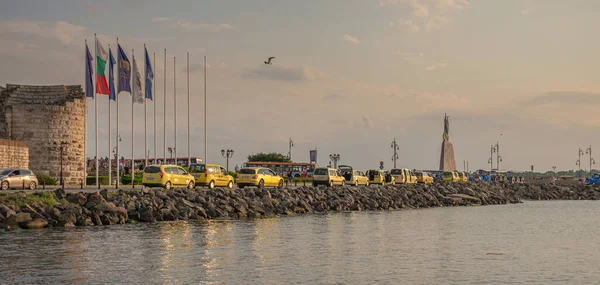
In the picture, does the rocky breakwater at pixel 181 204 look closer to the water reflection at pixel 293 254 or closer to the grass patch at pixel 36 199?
the grass patch at pixel 36 199

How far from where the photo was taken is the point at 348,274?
74.2ft

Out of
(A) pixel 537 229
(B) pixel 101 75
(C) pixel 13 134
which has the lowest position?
(A) pixel 537 229

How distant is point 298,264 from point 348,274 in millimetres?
2500

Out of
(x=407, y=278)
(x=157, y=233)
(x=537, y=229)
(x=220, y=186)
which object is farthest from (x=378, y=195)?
(x=407, y=278)

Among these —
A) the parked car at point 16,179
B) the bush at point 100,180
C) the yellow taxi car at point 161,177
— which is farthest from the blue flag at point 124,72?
the yellow taxi car at point 161,177

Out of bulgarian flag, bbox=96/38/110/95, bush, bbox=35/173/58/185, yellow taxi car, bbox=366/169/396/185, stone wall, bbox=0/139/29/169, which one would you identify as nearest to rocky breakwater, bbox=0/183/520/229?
yellow taxi car, bbox=366/169/396/185

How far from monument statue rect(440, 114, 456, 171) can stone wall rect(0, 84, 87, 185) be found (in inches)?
2612

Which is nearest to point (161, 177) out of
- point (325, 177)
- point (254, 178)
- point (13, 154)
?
point (254, 178)

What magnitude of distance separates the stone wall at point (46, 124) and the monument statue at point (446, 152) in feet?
218

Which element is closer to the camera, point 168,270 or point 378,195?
point 168,270

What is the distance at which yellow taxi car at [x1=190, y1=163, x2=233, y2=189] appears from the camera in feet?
164

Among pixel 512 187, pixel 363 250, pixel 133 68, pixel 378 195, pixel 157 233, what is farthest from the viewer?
pixel 512 187

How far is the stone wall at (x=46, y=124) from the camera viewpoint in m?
63.2

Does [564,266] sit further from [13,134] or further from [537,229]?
[13,134]
